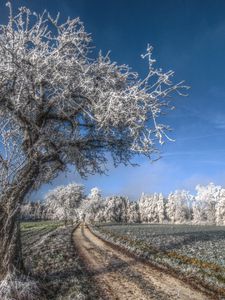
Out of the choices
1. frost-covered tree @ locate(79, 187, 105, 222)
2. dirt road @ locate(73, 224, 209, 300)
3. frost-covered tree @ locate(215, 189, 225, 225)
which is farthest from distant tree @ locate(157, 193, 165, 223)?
dirt road @ locate(73, 224, 209, 300)

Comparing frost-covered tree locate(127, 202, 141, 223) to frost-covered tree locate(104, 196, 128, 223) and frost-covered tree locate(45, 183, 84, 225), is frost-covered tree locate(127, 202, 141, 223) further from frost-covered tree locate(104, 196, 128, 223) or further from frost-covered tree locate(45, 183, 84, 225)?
frost-covered tree locate(45, 183, 84, 225)

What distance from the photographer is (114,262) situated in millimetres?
19344

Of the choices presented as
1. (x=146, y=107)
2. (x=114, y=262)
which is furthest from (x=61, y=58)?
(x=114, y=262)

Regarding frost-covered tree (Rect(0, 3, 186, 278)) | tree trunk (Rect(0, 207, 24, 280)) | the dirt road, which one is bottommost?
the dirt road

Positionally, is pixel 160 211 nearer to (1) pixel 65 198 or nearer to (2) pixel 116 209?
(2) pixel 116 209

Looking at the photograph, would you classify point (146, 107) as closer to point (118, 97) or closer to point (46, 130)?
point (118, 97)

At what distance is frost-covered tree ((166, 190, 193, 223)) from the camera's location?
180062mm

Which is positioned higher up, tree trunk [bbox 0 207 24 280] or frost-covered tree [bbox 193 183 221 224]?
frost-covered tree [bbox 193 183 221 224]

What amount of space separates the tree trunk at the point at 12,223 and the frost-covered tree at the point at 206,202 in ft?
506

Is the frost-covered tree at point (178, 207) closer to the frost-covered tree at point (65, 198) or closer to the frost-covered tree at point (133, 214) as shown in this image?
the frost-covered tree at point (133, 214)

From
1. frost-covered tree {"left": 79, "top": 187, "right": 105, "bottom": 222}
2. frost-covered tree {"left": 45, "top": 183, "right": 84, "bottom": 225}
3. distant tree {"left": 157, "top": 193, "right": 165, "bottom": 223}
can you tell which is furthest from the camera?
distant tree {"left": 157, "top": 193, "right": 165, "bottom": 223}

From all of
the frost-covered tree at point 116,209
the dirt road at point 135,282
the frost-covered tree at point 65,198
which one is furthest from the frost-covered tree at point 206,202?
the dirt road at point 135,282

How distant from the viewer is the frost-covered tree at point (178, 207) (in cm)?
18006

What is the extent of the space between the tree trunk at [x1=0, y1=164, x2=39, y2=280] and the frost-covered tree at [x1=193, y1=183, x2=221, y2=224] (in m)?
154
